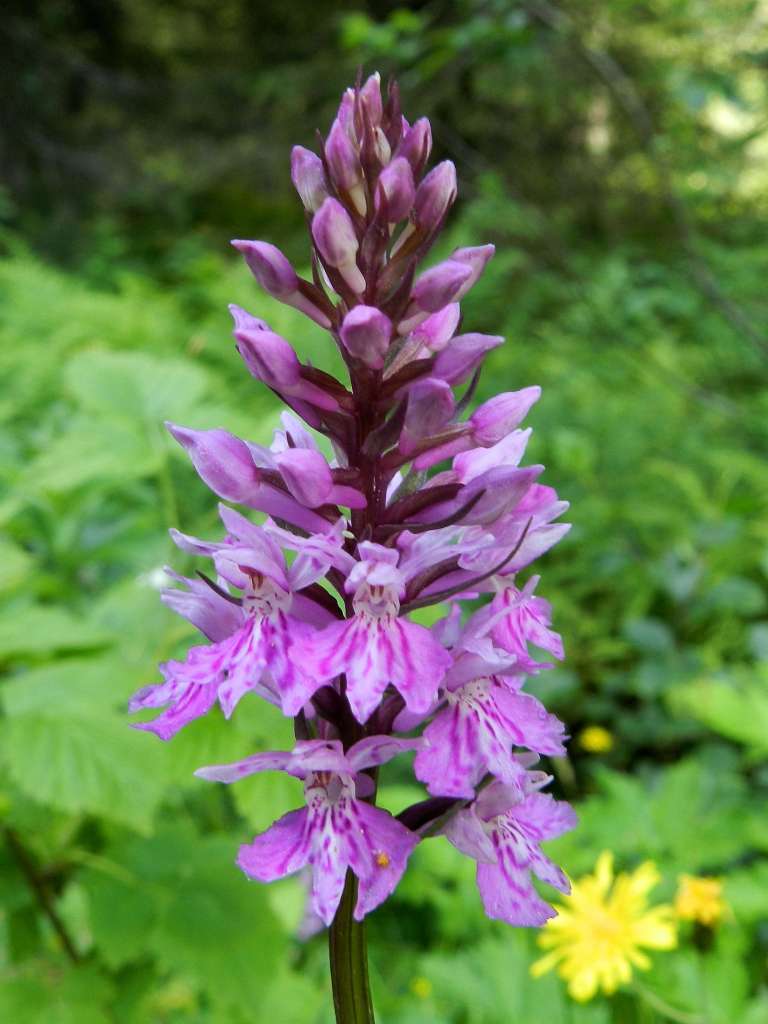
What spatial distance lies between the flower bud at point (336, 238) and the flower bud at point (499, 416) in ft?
0.69

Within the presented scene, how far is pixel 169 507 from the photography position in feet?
6.45

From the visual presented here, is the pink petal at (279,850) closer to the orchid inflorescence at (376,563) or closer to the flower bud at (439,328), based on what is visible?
the orchid inflorescence at (376,563)

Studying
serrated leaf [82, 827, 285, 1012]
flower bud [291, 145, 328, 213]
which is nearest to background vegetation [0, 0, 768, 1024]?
serrated leaf [82, 827, 285, 1012]

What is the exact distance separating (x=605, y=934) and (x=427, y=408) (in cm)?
151

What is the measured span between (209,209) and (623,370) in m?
9.14

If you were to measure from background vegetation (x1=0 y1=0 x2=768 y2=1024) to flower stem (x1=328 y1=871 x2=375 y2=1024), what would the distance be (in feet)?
1.44

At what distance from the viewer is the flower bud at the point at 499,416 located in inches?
40.5

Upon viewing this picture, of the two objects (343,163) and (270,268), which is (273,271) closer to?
(270,268)

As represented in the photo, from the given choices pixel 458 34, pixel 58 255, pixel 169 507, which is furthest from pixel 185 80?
pixel 169 507

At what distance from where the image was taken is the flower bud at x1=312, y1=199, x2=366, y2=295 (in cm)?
94

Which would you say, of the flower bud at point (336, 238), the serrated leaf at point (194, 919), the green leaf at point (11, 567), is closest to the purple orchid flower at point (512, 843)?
the flower bud at point (336, 238)

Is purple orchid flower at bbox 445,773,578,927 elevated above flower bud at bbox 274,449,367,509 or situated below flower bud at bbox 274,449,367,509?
below

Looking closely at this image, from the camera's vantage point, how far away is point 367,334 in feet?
2.97

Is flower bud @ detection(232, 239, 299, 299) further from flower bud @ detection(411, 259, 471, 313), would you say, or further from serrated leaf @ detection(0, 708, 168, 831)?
serrated leaf @ detection(0, 708, 168, 831)
